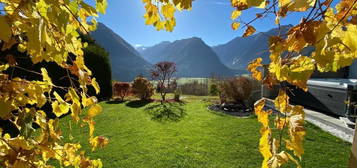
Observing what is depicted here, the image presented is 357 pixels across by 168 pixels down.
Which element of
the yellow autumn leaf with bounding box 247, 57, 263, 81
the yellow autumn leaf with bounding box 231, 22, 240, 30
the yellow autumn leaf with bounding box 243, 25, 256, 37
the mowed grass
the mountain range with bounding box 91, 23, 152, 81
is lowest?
the mowed grass

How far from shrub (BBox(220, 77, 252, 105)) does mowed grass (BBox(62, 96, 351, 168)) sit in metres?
2.31

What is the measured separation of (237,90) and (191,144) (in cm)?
492

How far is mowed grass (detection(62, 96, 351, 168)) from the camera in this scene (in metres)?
3.39

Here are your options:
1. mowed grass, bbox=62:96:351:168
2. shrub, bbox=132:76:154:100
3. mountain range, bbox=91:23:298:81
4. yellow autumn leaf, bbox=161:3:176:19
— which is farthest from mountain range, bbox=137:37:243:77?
yellow autumn leaf, bbox=161:3:176:19

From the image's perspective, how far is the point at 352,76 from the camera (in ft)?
27.9

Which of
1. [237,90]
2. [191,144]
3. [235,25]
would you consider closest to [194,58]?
[237,90]

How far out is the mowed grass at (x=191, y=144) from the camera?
339cm

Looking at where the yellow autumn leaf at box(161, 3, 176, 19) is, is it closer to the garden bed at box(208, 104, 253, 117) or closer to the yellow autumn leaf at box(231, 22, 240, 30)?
the yellow autumn leaf at box(231, 22, 240, 30)

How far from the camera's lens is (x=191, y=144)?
4.20m

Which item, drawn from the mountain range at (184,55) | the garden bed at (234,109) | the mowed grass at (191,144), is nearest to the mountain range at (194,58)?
the mountain range at (184,55)

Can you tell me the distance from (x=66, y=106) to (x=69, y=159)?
1.51 ft

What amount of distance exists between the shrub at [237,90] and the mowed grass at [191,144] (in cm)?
231

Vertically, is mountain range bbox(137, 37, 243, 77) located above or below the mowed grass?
above

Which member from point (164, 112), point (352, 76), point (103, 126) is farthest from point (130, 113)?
point (352, 76)
